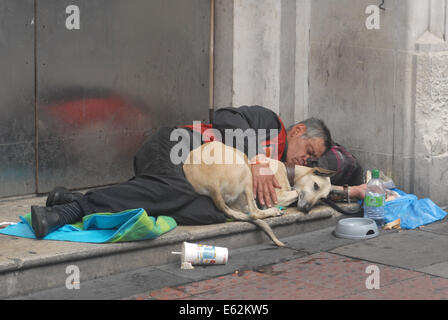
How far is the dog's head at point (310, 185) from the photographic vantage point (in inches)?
234

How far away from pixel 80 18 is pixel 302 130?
197 centimetres

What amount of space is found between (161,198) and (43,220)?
851 mm

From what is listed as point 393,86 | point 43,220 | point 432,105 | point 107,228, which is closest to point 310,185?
point 393,86

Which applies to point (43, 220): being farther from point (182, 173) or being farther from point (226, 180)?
point (226, 180)

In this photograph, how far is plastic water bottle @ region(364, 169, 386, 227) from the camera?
5992mm

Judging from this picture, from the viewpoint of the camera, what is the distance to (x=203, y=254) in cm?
494

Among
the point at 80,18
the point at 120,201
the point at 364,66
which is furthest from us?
the point at 364,66

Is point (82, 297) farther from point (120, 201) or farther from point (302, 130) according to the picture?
point (302, 130)

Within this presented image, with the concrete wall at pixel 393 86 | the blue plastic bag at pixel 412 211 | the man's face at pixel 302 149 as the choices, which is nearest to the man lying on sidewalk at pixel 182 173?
the man's face at pixel 302 149

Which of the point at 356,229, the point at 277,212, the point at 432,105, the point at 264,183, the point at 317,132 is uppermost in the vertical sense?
the point at 432,105

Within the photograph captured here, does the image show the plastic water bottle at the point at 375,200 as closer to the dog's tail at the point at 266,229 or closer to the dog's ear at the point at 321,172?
the dog's ear at the point at 321,172
